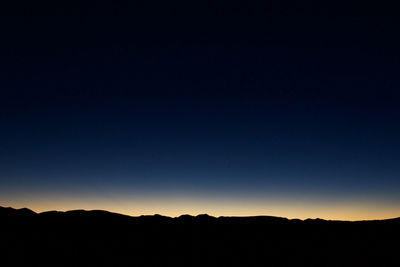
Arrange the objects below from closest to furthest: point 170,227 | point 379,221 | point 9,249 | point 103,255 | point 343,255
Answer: point 9,249
point 103,255
point 343,255
point 170,227
point 379,221

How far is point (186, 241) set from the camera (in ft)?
101

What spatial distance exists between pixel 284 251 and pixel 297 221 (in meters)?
9.43

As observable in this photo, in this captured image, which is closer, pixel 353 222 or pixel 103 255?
pixel 103 255

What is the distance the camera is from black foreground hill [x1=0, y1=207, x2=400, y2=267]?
2570cm

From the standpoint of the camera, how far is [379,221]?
37625mm

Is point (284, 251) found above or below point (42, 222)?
below

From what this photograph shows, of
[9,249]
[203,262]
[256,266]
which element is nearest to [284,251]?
[256,266]

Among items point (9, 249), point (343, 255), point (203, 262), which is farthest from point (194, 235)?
point (9, 249)

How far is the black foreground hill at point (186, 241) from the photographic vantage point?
25703 mm

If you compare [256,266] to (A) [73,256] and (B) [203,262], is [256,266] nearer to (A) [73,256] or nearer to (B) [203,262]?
(B) [203,262]

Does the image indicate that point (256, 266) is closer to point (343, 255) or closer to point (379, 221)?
point (343, 255)

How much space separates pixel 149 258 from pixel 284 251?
12748mm

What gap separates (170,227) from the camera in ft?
110

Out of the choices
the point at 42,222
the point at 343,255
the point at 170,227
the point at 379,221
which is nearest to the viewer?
the point at 343,255
